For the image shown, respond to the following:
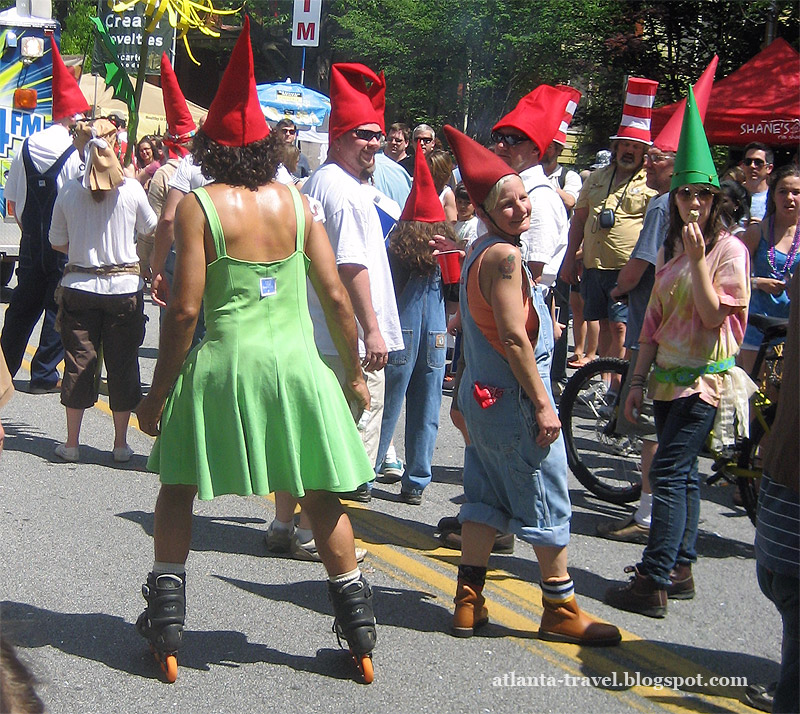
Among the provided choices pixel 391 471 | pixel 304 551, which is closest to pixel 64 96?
pixel 391 471

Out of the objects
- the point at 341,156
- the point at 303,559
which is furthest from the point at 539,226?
the point at 303,559

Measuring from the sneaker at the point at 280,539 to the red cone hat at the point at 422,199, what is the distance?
1807 mm

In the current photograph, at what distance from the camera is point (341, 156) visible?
16.5ft

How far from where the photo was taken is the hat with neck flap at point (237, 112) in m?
3.75

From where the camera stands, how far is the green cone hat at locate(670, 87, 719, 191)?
4.35 m

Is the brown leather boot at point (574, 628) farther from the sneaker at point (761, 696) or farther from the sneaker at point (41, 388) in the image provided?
the sneaker at point (41, 388)

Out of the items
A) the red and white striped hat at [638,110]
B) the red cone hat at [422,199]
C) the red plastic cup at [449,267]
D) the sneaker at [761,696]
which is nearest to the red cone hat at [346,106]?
the red cone hat at [422,199]

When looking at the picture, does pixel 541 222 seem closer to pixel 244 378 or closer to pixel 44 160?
pixel 244 378

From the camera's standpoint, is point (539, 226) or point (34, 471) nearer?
point (539, 226)

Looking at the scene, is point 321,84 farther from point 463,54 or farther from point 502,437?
point 502,437

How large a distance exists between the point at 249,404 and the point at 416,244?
236 cm

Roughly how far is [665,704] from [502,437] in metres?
1.10

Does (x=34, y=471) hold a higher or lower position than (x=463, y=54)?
lower

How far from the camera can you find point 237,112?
376 cm
